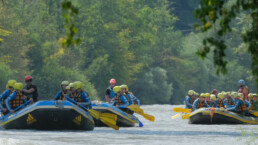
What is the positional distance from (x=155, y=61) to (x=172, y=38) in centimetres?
308

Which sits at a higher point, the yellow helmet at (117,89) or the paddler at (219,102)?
the yellow helmet at (117,89)

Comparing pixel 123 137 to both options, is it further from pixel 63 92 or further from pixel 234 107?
pixel 234 107

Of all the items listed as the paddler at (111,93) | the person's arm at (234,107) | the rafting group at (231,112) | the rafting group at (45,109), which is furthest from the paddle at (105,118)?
the person's arm at (234,107)

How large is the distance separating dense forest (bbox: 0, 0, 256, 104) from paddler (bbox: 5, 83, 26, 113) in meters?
21.3

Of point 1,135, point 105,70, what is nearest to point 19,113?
point 1,135

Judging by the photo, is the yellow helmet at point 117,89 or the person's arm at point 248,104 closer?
the yellow helmet at point 117,89

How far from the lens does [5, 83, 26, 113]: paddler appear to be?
59.1 ft

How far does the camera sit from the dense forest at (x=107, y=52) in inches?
1817

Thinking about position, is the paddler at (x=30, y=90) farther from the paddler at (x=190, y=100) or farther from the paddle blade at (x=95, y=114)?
the paddler at (x=190, y=100)

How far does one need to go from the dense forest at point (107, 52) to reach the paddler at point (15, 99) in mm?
21254

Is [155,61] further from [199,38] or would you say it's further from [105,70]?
[105,70]

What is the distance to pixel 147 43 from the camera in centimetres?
6059

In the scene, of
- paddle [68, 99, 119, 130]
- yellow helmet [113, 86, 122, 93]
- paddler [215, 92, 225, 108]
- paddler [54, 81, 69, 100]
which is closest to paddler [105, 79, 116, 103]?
yellow helmet [113, 86, 122, 93]

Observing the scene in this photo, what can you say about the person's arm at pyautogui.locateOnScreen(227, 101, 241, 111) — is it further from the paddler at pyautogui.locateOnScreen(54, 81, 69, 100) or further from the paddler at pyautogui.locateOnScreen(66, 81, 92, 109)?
the paddler at pyautogui.locateOnScreen(54, 81, 69, 100)
